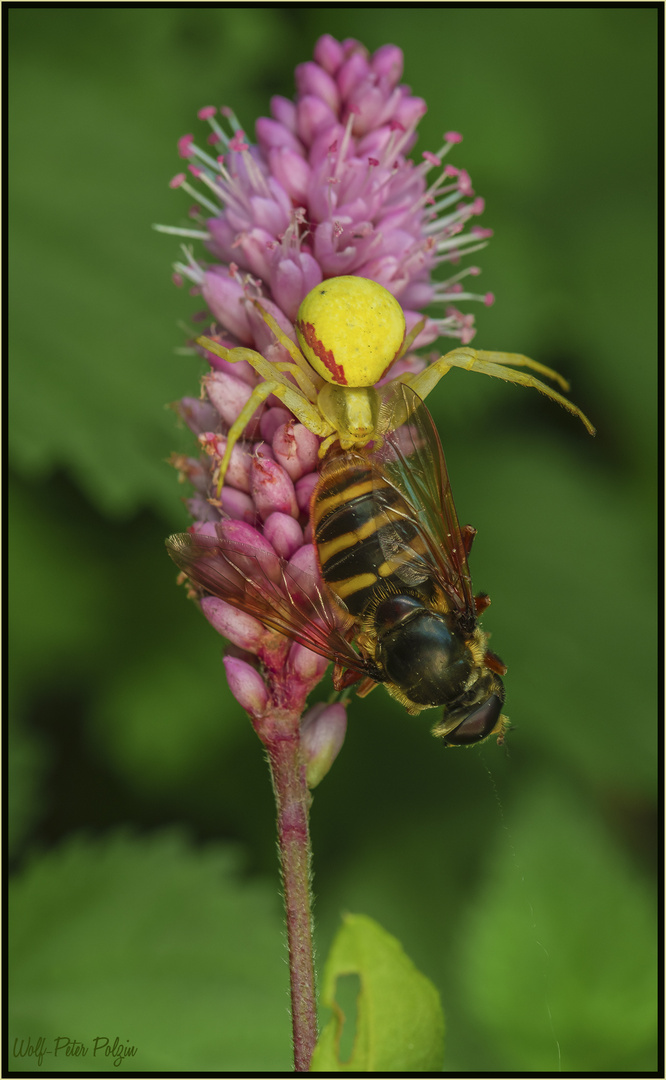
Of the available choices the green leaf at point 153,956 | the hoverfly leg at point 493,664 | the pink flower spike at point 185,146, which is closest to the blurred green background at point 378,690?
the green leaf at point 153,956

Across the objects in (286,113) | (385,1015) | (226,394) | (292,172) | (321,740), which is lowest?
(385,1015)

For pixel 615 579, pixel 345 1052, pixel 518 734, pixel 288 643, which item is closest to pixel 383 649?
pixel 288 643

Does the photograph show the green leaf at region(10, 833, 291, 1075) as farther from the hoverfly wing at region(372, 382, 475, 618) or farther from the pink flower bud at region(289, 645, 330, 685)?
the hoverfly wing at region(372, 382, 475, 618)

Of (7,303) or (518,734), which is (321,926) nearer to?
(518,734)

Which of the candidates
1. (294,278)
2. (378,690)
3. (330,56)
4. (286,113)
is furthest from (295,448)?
(378,690)

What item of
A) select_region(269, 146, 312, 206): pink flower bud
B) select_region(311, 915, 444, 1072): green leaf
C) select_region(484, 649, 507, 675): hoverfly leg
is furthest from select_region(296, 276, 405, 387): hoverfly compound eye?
select_region(311, 915, 444, 1072): green leaf

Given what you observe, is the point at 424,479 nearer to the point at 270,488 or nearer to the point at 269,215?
the point at 270,488
